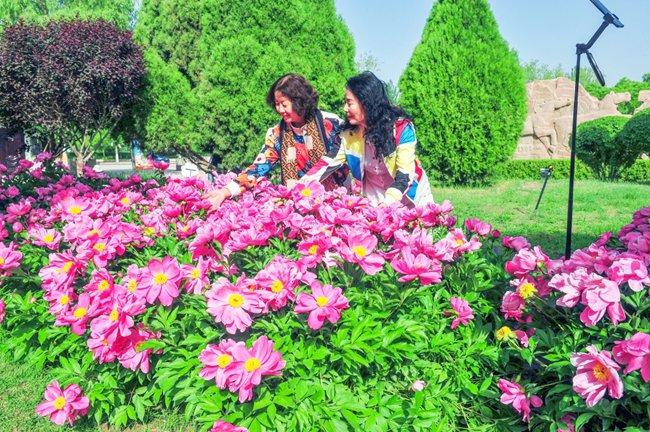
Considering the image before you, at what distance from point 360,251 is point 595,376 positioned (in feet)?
2.55

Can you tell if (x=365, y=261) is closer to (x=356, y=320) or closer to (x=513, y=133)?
(x=356, y=320)

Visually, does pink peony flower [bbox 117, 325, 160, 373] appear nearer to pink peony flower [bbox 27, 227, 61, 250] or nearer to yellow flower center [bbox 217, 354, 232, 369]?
yellow flower center [bbox 217, 354, 232, 369]

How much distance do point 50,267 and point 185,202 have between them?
74cm

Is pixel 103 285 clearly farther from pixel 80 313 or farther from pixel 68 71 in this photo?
pixel 68 71

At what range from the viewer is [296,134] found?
3.72 m

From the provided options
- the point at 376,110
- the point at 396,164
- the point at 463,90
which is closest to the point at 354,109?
the point at 376,110

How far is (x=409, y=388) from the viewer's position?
1.84 metres

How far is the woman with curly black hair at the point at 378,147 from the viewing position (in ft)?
9.87

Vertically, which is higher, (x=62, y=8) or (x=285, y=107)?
(x=62, y=8)

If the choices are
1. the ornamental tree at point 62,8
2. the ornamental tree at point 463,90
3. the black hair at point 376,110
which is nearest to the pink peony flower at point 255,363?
the black hair at point 376,110

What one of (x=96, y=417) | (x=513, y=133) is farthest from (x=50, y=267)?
(x=513, y=133)

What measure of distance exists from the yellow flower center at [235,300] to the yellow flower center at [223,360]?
0.53 ft

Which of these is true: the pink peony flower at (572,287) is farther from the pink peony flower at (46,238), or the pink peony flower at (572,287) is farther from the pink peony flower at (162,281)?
the pink peony flower at (46,238)

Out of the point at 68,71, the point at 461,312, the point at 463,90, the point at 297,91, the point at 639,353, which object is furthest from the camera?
the point at 463,90
